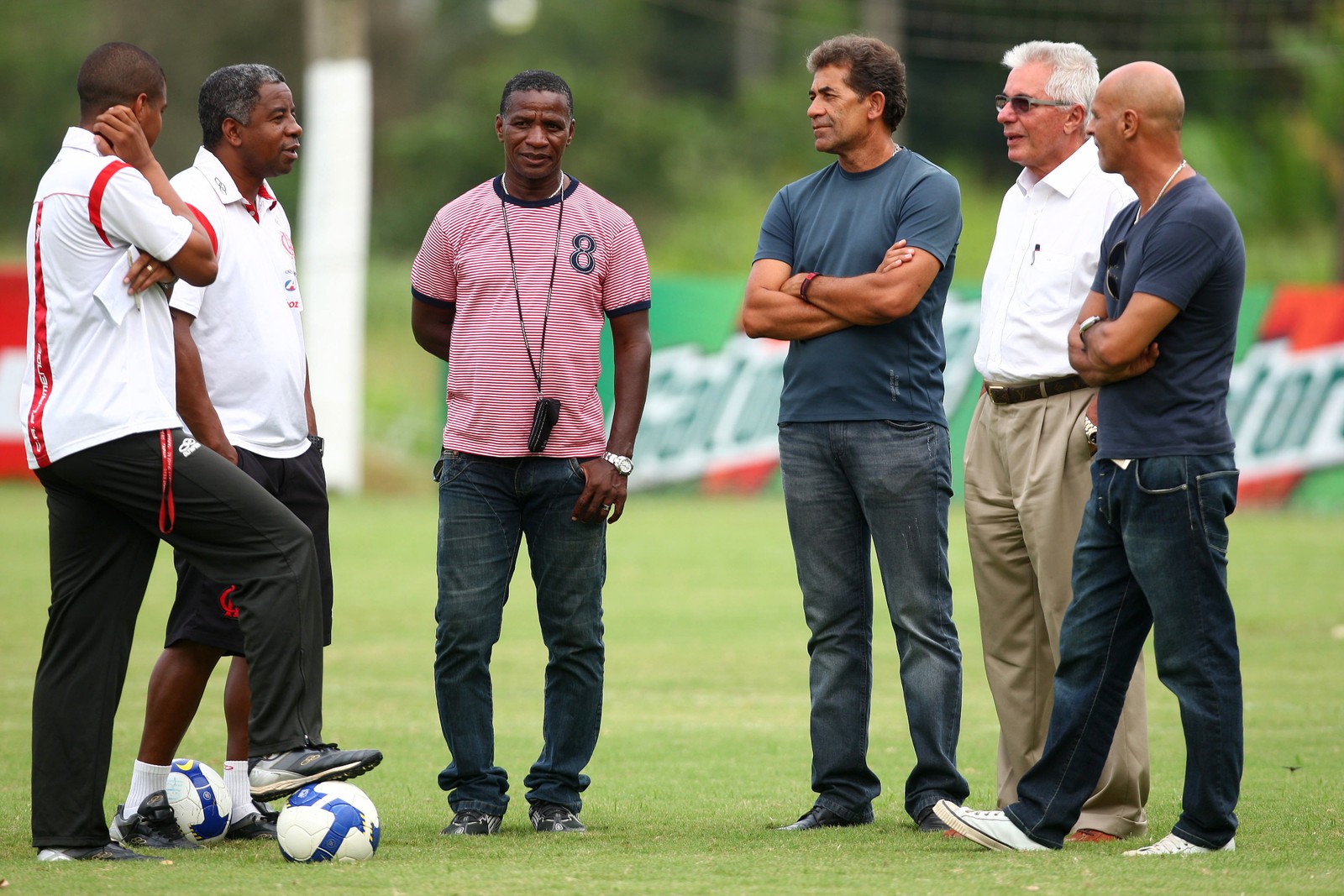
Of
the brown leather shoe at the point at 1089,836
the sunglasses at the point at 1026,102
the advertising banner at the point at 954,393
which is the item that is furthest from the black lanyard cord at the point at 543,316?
the advertising banner at the point at 954,393

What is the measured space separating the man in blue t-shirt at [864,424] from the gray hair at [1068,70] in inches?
19.4

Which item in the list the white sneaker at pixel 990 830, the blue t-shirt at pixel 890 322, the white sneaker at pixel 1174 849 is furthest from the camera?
the blue t-shirt at pixel 890 322

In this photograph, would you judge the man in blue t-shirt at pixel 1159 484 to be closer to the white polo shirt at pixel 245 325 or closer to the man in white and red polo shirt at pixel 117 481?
the man in white and red polo shirt at pixel 117 481

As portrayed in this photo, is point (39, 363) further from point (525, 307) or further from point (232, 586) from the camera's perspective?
point (525, 307)

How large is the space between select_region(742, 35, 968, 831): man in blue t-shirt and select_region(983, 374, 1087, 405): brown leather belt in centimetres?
22

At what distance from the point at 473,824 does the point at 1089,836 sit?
211 centimetres

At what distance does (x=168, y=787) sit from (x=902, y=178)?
10.9 feet

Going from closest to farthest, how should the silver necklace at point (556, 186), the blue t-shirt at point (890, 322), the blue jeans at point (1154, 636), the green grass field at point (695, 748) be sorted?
the green grass field at point (695, 748) → the blue jeans at point (1154, 636) → the blue t-shirt at point (890, 322) → the silver necklace at point (556, 186)

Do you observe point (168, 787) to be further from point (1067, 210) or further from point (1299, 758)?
point (1299, 758)

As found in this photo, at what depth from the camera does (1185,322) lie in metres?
5.25

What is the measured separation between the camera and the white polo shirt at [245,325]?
5871 millimetres

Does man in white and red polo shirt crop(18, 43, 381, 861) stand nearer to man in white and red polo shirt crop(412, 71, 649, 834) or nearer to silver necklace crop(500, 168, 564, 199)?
man in white and red polo shirt crop(412, 71, 649, 834)

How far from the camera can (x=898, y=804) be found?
261 inches

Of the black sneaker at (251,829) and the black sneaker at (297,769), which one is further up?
the black sneaker at (297,769)
